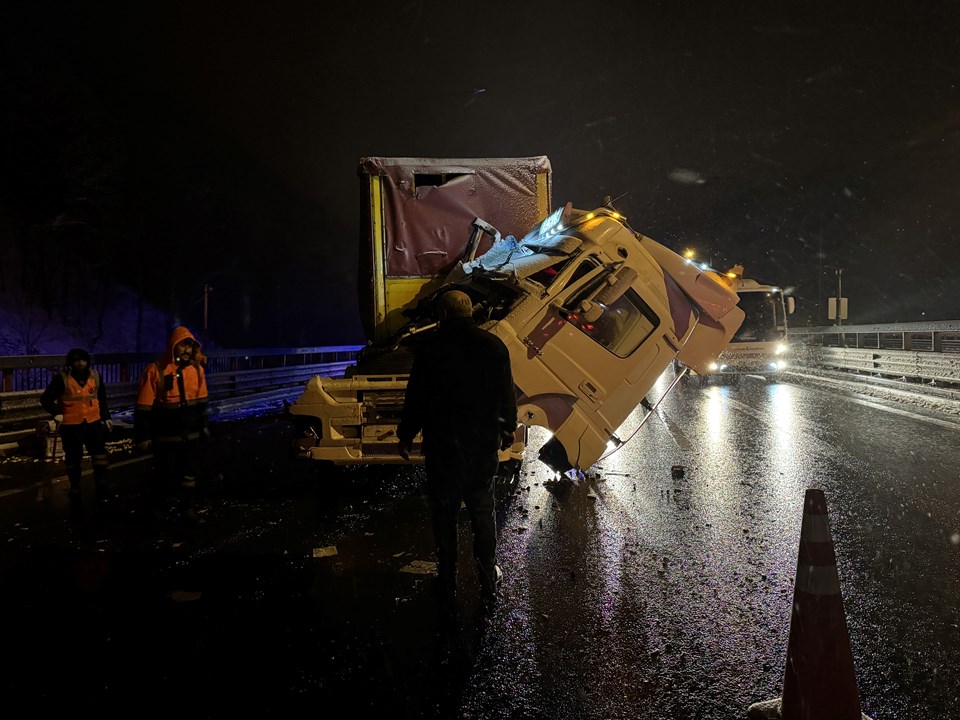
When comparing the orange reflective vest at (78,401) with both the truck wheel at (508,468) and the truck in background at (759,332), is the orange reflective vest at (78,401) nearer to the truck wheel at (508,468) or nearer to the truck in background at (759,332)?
the truck wheel at (508,468)

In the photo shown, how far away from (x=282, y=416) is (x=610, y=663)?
1237 cm

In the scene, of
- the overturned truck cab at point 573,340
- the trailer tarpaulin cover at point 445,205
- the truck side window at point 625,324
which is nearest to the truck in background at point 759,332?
the trailer tarpaulin cover at point 445,205

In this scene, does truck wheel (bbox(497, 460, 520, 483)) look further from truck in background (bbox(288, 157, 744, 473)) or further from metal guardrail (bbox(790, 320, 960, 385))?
metal guardrail (bbox(790, 320, 960, 385))

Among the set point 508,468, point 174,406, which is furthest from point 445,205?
point 174,406

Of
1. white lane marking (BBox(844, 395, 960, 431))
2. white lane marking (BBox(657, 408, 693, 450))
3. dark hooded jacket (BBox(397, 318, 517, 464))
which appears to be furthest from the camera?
white lane marking (BBox(844, 395, 960, 431))

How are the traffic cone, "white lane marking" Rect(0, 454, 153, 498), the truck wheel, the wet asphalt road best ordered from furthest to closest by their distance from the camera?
"white lane marking" Rect(0, 454, 153, 498), the truck wheel, the wet asphalt road, the traffic cone

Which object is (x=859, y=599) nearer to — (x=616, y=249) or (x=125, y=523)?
(x=616, y=249)

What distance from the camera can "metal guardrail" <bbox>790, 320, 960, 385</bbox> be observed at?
1542 cm

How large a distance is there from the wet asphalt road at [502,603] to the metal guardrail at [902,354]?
9.31m

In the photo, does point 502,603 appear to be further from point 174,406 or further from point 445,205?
point 445,205

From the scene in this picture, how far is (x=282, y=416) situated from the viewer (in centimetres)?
1452

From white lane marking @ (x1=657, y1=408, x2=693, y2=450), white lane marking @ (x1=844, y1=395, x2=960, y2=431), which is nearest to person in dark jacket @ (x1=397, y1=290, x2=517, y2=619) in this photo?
white lane marking @ (x1=657, y1=408, x2=693, y2=450)

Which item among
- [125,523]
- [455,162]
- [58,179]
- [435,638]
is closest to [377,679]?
[435,638]

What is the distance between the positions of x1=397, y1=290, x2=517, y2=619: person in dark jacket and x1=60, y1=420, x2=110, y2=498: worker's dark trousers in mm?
4705
